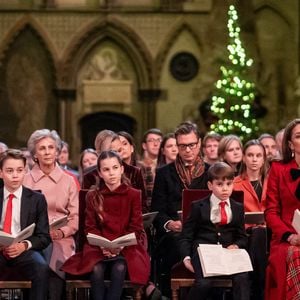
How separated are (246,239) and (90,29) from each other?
37.6 ft

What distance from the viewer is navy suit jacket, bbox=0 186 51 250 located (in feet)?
25.3

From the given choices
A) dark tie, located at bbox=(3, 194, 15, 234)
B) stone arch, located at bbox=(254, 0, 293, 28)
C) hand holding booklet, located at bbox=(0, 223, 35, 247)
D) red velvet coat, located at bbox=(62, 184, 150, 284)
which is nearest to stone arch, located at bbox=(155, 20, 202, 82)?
stone arch, located at bbox=(254, 0, 293, 28)

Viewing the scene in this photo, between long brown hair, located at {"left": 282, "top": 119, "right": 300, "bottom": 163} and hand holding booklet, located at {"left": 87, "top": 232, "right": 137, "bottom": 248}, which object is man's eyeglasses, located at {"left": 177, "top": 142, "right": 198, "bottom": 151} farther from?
hand holding booklet, located at {"left": 87, "top": 232, "right": 137, "bottom": 248}

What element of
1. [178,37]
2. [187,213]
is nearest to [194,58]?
[178,37]

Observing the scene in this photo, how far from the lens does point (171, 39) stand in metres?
18.7

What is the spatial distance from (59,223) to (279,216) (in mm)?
1777

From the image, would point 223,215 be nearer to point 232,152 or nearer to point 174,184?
point 174,184

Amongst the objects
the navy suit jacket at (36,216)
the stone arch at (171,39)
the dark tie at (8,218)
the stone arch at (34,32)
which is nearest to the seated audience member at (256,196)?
the navy suit jacket at (36,216)

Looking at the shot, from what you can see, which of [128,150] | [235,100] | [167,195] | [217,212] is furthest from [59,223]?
[235,100]

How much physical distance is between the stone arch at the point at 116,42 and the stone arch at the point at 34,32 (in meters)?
0.23

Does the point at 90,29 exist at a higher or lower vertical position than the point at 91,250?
higher

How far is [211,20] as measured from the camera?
60.7ft

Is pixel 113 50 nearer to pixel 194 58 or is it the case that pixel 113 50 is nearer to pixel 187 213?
pixel 194 58

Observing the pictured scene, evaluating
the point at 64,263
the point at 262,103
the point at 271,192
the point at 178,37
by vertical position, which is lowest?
the point at 64,263
